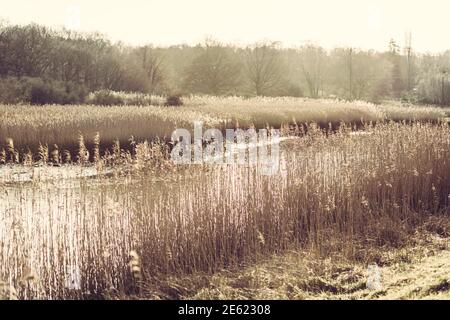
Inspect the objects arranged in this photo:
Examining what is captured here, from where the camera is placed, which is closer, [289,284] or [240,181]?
[289,284]

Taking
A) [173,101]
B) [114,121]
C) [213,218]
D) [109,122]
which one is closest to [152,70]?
[173,101]

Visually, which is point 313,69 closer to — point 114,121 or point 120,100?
point 120,100

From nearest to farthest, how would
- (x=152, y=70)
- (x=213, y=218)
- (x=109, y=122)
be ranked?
1. (x=213, y=218)
2. (x=109, y=122)
3. (x=152, y=70)

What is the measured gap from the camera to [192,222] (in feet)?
20.0

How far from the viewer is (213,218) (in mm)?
6238

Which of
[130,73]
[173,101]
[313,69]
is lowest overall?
[173,101]

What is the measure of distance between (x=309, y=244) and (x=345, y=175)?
1.63 meters

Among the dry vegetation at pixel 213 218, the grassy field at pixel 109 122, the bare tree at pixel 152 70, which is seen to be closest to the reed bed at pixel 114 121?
the grassy field at pixel 109 122

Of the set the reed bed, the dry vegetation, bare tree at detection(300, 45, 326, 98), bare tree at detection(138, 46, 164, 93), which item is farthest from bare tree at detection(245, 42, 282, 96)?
the dry vegetation

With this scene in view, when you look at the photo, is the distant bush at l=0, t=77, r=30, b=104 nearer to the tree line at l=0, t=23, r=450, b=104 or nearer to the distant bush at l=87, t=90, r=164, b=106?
the tree line at l=0, t=23, r=450, b=104

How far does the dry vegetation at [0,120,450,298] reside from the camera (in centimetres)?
546

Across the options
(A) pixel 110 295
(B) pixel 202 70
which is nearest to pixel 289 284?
(A) pixel 110 295

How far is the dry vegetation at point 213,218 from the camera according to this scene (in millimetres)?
5461
